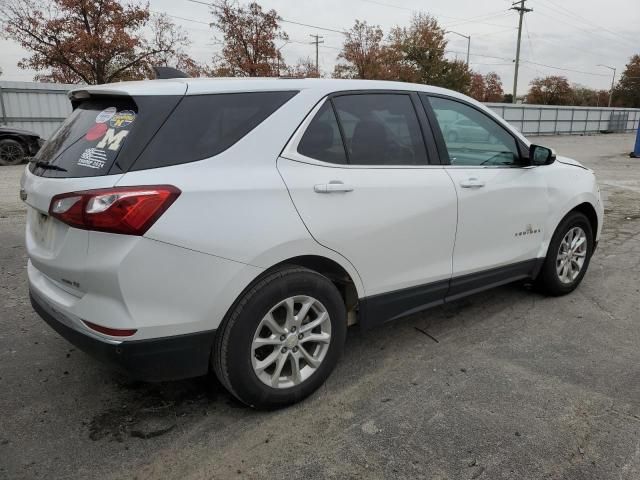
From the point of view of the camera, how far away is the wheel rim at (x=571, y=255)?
14.3 feet

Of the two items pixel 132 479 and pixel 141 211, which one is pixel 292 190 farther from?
pixel 132 479

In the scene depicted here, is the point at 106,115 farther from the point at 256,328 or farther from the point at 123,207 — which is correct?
the point at 256,328

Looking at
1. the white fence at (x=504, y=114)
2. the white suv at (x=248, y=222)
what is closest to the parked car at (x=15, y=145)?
the white fence at (x=504, y=114)

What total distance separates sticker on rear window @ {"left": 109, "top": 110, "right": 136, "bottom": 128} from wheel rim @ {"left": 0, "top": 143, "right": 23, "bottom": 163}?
13539 mm

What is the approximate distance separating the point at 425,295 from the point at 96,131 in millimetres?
2096

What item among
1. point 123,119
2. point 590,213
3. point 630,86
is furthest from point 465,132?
point 630,86

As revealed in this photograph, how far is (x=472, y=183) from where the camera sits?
3.41m

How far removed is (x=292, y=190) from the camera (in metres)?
2.58

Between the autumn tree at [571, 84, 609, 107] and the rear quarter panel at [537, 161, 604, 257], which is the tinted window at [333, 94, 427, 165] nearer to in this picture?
the rear quarter panel at [537, 161, 604, 257]

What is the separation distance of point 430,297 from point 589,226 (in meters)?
2.09

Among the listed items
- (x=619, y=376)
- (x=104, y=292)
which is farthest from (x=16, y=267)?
(x=619, y=376)

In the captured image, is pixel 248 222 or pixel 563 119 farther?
pixel 563 119

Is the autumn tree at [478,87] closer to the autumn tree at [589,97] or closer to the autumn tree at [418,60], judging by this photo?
the autumn tree at [589,97]

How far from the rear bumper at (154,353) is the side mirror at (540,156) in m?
2.75
